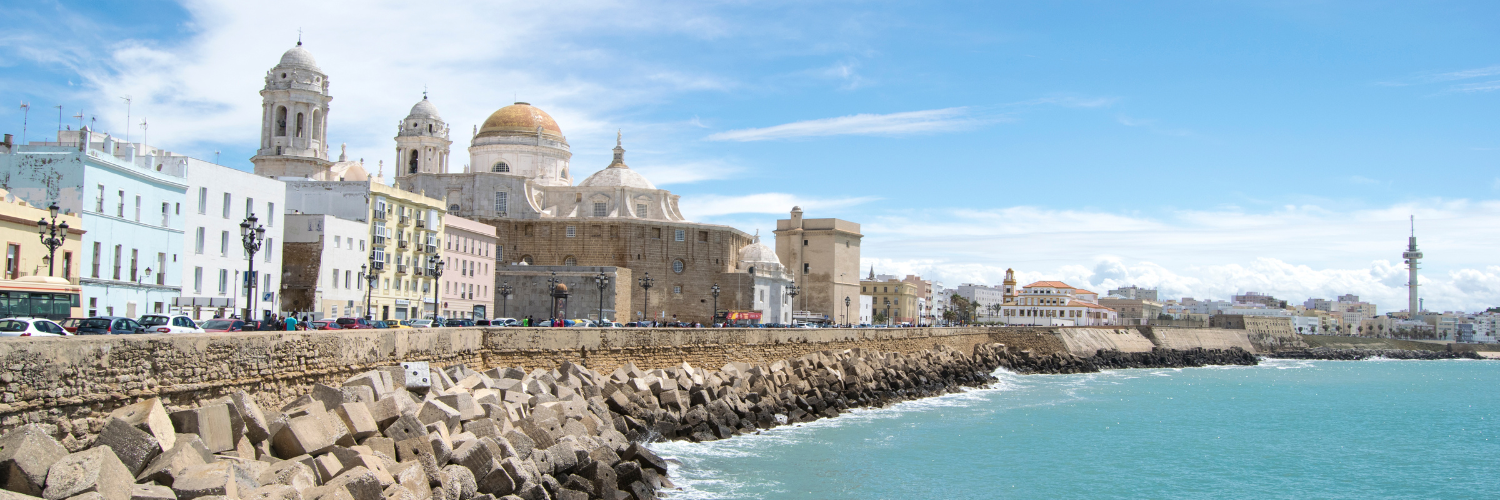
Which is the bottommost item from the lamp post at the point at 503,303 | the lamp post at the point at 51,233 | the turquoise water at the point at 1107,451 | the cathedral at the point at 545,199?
the turquoise water at the point at 1107,451

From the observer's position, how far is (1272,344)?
94562 mm

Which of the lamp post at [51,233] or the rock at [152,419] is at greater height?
the lamp post at [51,233]

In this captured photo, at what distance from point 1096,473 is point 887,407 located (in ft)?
29.1

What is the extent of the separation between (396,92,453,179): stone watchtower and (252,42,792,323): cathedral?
0.19 ft

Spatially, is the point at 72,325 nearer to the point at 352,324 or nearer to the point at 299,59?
the point at 352,324

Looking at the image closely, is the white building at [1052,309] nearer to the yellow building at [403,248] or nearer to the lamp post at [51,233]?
the yellow building at [403,248]

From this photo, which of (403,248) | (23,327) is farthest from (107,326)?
(403,248)

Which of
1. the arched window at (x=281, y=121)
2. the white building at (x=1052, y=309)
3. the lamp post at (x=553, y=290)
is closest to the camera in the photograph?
the lamp post at (x=553, y=290)

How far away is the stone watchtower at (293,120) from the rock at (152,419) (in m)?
44.8

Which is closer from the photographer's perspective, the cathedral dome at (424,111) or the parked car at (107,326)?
the parked car at (107,326)

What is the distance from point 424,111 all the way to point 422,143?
6.82 feet

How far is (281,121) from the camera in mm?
52969

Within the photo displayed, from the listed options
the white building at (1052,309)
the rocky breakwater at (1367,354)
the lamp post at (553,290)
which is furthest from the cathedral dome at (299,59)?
the rocky breakwater at (1367,354)

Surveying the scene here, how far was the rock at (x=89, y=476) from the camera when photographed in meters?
7.89
